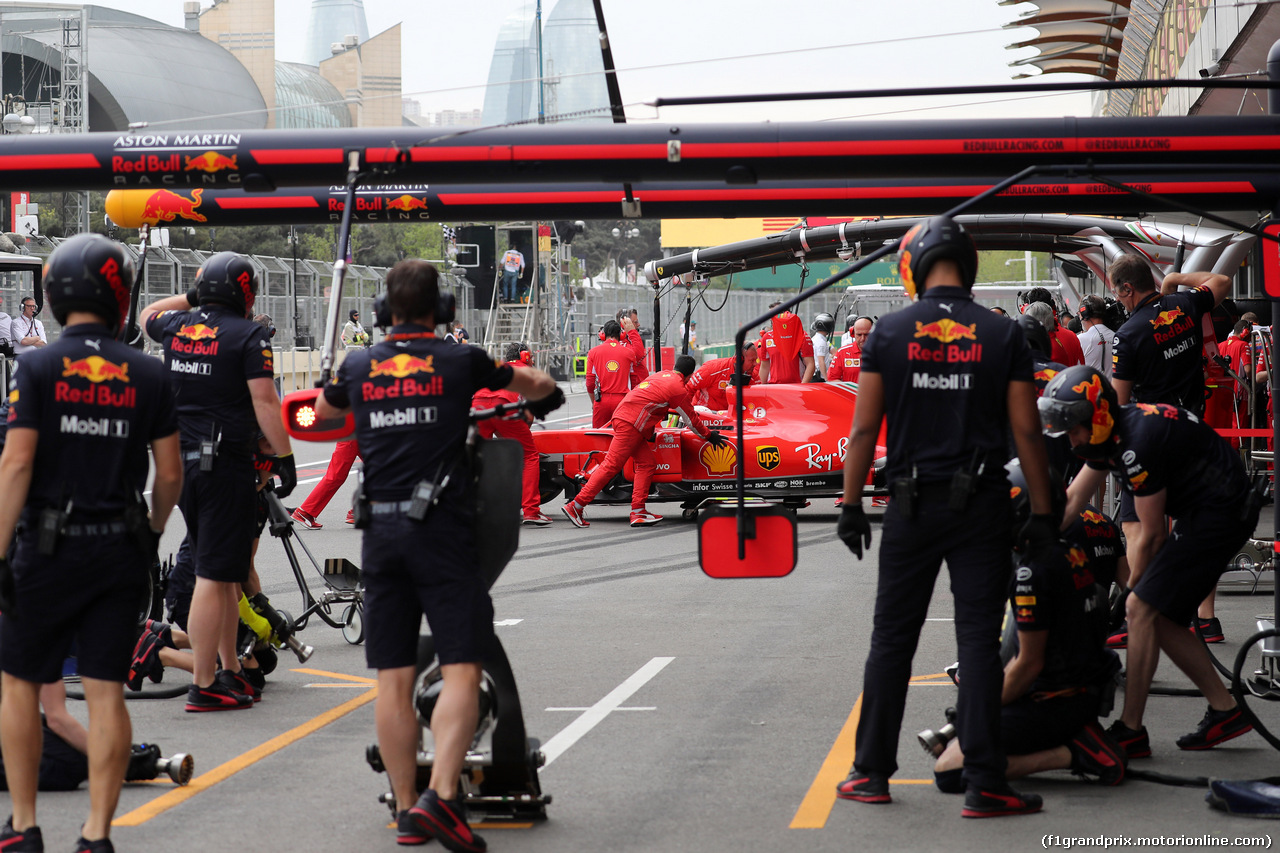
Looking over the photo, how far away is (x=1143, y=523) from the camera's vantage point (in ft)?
18.7

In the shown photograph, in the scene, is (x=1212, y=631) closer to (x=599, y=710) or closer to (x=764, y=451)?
(x=599, y=710)

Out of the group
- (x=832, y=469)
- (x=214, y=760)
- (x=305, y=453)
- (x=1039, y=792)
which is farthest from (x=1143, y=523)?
(x=305, y=453)

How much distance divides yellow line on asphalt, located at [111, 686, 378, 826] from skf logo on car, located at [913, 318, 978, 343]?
2.67 metres

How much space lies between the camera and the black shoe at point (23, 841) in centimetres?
427

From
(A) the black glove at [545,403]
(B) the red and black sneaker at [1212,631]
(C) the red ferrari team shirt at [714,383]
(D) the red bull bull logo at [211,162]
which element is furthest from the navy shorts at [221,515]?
(C) the red ferrari team shirt at [714,383]

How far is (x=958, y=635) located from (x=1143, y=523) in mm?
1324

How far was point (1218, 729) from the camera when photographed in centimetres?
564

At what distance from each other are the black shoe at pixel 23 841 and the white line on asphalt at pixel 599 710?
1.77 m

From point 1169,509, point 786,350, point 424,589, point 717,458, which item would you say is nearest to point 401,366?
point 424,589

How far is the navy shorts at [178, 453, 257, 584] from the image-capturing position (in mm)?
6527

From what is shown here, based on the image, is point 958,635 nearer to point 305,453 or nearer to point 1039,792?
point 1039,792

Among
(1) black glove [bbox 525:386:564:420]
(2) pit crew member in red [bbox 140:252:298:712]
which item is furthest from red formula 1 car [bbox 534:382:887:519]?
(1) black glove [bbox 525:386:564:420]

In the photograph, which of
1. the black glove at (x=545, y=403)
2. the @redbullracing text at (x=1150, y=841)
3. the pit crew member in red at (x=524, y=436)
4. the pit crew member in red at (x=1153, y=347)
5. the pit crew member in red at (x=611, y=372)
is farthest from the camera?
the pit crew member in red at (x=611, y=372)

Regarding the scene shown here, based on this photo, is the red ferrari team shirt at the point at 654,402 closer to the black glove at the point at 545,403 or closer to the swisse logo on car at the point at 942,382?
the black glove at the point at 545,403
